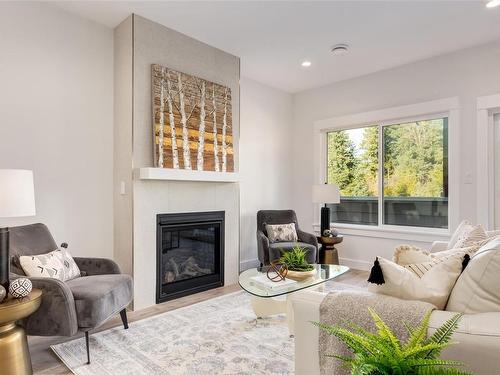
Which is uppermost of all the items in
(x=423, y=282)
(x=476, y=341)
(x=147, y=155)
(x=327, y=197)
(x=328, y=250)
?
(x=147, y=155)

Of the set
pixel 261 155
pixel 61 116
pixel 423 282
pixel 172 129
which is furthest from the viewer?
pixel 261 155

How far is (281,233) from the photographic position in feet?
14.7

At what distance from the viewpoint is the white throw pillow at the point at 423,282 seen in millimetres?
1392

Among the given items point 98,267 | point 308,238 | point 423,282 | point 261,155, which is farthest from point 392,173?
point 98,267

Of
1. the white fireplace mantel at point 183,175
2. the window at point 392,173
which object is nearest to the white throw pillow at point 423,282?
the white fireplace mantel at point 183,175

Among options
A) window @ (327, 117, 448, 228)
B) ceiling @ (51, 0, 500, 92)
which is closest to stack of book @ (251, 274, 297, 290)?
ceiling @ (51, 0, 500, 92)

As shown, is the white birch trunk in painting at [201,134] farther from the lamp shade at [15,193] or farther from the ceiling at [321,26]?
the lamp shade at [15,193]

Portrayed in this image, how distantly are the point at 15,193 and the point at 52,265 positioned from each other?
0.69 meters

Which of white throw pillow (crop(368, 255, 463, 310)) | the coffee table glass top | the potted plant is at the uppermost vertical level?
white throw pillow (crop(368, 255, 463, 310))

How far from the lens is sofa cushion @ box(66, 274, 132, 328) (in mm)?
2160

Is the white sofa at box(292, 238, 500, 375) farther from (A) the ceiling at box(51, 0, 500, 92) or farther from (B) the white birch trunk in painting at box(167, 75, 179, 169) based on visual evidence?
(A) the ceiling at box(51, 0, 500, 92)

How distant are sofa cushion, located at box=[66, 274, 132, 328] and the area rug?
10.6 inches

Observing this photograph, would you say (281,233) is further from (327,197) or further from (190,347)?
(190,347)

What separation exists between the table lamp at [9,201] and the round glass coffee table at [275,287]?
58.7 inches
